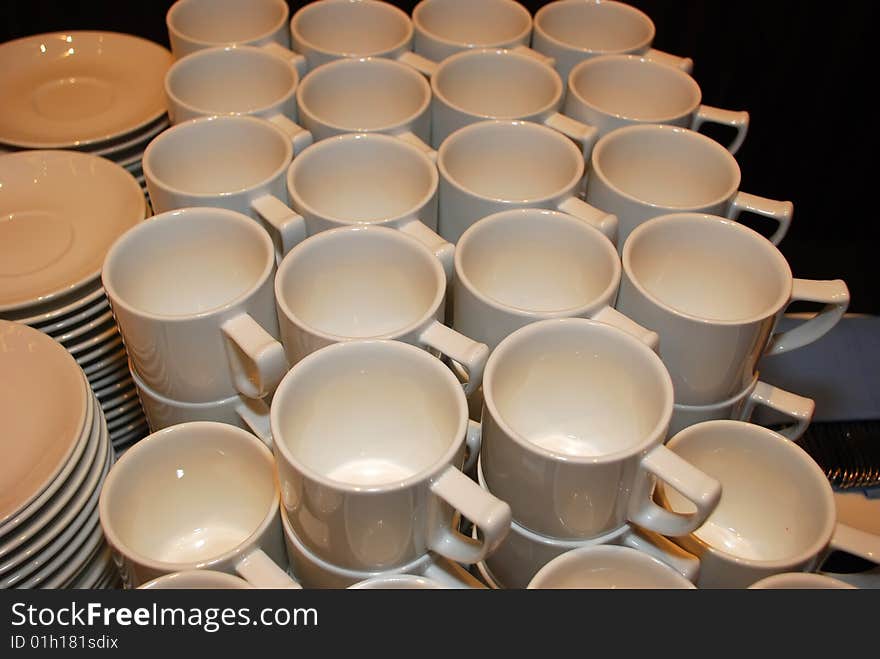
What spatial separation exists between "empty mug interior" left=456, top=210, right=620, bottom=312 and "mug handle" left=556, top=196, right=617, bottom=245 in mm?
11

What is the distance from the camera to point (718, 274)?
0.76m

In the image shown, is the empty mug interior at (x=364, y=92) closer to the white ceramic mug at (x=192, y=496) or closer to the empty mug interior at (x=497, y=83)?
the empty mug interior at (x=497, y=83)

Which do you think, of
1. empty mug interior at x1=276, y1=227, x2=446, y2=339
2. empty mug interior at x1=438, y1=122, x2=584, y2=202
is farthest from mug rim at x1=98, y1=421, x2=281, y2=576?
empty mug interior at x1=438, y1=122, x2=584, y2=202

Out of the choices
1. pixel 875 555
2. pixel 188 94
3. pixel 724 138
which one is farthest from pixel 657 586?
pixel 724 138

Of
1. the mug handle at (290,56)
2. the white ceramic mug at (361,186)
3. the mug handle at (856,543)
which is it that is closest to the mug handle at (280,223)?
the white ceramic mug at (361,186)

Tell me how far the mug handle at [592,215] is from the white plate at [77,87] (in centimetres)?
49

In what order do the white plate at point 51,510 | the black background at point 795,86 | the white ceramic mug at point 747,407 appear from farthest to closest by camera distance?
the black background at point 795,86
the white ceramic mug at point 747,407
the white plate at point 51,510

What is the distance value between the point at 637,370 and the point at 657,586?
0.16 metres

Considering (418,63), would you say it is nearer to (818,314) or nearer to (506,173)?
(506,173)

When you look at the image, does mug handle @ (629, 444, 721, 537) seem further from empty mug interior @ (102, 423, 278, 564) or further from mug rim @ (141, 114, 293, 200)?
mug rim @ (141, 114, 293, 200)

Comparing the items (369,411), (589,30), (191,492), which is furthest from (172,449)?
(589,30)

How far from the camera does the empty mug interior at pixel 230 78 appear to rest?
0.89 metres

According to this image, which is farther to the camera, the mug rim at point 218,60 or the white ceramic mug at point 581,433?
the mug rim at point 218,60

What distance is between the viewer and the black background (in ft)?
3.37
